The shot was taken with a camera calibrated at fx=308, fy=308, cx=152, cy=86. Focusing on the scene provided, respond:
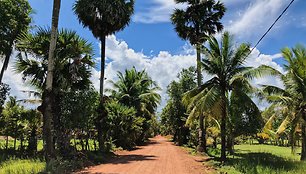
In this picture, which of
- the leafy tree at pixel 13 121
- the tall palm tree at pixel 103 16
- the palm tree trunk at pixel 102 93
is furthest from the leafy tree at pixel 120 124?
the leafy tree at pixel 13 121

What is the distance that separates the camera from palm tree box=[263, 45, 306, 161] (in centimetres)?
2041

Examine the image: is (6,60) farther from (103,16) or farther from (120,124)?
(120,124)

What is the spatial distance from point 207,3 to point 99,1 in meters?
10.1

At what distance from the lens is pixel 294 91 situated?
21109mm

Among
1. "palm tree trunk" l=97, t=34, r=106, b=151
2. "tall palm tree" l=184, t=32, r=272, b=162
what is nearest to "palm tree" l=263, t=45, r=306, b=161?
"tall palm tree" l=184, t=32, r=272, b=162

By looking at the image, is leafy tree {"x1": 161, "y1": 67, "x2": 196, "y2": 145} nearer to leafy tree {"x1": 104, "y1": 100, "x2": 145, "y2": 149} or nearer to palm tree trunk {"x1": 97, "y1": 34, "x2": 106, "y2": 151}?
leafy tree {"x1": 104, "y1": 100, "x2": 145, "y2": 149}

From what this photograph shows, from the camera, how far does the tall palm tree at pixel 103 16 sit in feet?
72.0

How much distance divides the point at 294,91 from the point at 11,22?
66.3 feet

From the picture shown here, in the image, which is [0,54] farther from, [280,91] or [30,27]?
[280,91]

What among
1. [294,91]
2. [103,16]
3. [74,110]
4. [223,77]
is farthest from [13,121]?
[294,91]

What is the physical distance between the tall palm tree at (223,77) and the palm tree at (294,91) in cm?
328

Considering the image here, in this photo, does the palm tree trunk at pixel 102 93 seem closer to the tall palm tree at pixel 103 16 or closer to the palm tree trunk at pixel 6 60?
the tall palm tree at pixel 103 16

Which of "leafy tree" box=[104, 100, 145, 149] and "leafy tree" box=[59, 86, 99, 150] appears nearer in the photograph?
"leafy tree" box=[59, 86, 99, 150]

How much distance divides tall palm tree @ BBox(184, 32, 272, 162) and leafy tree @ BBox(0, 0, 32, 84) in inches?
522
